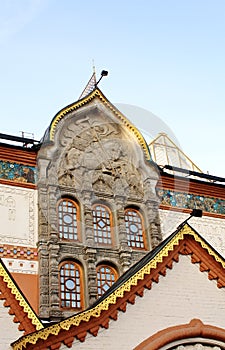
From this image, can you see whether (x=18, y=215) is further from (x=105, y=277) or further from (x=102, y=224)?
(x=105, y=277)

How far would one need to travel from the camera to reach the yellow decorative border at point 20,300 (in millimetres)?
8438

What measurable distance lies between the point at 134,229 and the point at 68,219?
6.78 feet

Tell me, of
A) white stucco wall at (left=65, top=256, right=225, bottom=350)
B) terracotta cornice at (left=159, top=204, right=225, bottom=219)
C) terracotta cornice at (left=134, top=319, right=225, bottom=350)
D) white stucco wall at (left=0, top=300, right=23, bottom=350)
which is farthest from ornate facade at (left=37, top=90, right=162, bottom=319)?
terracotta cornice at (left=134, top=319, right=225, bottom=350)

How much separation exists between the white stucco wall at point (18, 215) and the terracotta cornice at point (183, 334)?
19.1 feet

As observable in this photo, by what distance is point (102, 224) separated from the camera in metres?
15.0

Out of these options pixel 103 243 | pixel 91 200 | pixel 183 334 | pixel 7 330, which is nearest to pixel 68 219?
pixel 91 200

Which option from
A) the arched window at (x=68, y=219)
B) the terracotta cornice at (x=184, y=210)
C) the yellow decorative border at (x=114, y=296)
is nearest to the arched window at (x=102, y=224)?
the arched window at (x=68, y=219)

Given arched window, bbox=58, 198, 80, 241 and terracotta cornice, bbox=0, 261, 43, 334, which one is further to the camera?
arched window, bbox=58, 198, 80, 241

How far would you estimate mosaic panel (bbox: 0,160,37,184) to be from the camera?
14383mm

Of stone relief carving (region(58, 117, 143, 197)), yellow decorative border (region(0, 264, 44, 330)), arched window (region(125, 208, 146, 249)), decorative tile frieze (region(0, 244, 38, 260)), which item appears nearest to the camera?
yellow decorative border (region(0, 264, 44, 330))

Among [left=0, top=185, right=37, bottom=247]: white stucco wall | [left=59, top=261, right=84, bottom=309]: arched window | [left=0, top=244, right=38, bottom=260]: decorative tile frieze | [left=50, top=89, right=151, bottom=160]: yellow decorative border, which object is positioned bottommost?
[left=59, top=261, right=84, bottom=309]: arched window

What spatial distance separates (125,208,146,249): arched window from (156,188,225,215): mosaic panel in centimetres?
113

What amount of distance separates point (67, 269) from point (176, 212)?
14.4ft

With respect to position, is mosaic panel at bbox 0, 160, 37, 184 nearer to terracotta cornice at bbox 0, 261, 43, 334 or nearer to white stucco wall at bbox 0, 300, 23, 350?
terracotta cornice at bbox 0, 261, 43, 334
